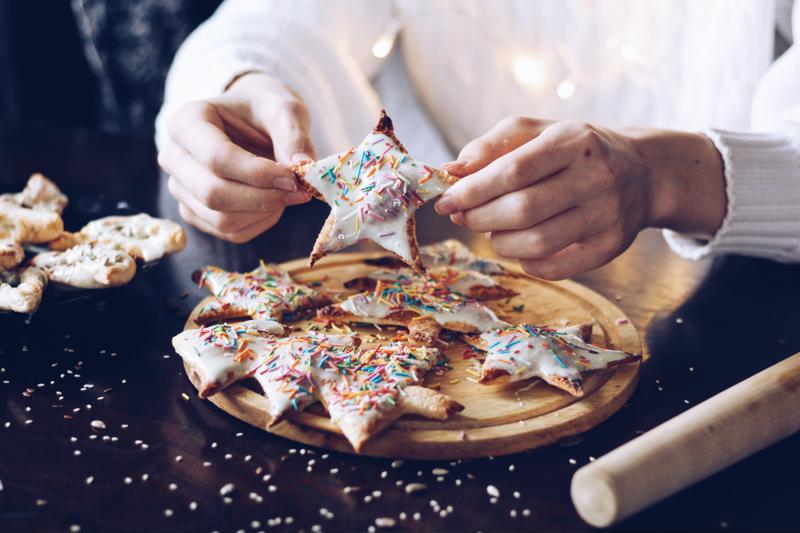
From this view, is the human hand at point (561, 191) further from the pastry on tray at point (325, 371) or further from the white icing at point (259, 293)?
the white icing at point (259, 293)

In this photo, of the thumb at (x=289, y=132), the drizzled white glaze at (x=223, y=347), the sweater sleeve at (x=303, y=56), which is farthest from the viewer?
the sweater sleeve at (x=303, y=56)

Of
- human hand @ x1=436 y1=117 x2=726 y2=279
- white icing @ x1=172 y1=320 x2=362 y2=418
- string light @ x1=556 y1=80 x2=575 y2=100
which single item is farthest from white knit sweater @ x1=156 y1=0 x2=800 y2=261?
white icing @ x1=172 y1=320 x2=362 y2=418

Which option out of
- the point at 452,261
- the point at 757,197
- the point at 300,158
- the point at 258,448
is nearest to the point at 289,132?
the point at 300,158

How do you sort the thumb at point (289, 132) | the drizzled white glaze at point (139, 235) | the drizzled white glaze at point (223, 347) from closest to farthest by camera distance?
the drizzled white glaze at point (223, 347)
the thumb at point (289, 132)
the drizzled white glaze at point (139, 235)

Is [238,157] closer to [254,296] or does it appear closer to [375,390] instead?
[254,296]

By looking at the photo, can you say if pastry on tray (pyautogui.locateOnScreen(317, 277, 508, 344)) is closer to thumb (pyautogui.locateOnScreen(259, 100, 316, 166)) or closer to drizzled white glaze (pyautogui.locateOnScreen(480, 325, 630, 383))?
drizzled white glaze (pyautogui.locateOnScreen(480, 325, 630, 383))

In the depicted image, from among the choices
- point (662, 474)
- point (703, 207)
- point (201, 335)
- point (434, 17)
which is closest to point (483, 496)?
point (662, 474)

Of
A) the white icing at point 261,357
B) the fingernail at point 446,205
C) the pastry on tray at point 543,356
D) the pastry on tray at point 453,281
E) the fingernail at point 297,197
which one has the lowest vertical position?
the pastry on tray at point 453,281

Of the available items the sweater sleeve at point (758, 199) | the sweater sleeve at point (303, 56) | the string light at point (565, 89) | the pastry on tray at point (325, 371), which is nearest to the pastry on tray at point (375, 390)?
the pastry on tray at point (325, 371)
